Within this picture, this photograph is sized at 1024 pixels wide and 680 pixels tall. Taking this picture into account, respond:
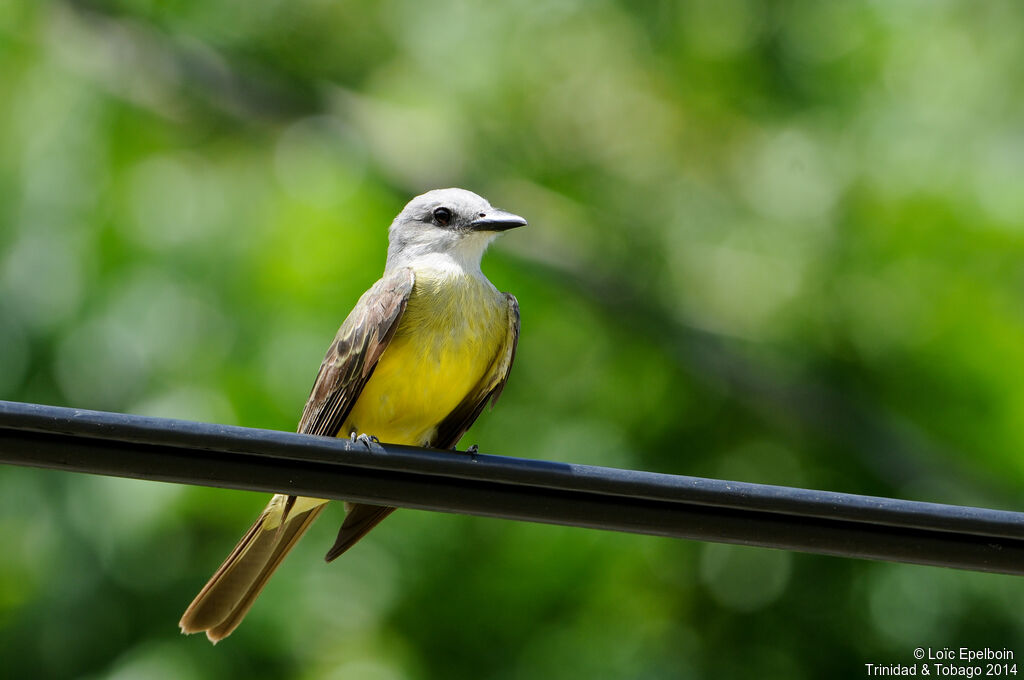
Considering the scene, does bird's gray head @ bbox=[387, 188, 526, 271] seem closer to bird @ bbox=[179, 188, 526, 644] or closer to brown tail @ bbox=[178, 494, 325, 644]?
bird @ bbox=[179, 188, 526, 644]

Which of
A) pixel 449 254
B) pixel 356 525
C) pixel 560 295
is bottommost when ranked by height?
pixel 356 525

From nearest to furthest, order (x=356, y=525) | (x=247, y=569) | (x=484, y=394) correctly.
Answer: (x=247, y=569) → (x=356, y=525) → (x=484, y=394)

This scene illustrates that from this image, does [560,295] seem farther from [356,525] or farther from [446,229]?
[356,525]

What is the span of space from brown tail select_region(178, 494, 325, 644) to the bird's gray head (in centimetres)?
123

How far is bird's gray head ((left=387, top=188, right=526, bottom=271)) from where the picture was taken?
4.99 m

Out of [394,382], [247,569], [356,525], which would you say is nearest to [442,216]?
[394,382]

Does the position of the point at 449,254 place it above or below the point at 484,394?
above

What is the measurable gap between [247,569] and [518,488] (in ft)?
5.62

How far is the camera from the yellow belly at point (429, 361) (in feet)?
14.4

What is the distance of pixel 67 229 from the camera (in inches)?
249

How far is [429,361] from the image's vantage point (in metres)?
4.38

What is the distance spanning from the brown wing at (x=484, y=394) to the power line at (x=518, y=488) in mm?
1932

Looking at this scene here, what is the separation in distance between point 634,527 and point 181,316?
4224mm

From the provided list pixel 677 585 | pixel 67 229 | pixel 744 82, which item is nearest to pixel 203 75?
pixel 67 229
